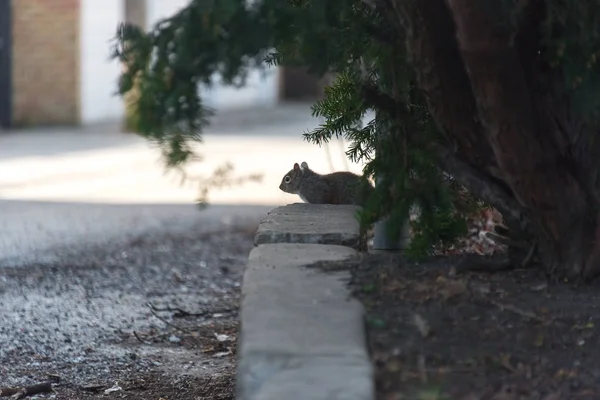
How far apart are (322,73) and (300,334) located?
83 centimetres

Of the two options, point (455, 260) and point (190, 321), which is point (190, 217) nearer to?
point (190, 321)

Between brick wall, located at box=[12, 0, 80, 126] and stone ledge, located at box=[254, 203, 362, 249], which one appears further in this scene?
brick wall, located at box=[12, 0, 80, 126]

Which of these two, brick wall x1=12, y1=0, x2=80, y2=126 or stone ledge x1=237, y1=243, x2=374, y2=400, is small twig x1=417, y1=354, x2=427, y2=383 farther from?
brick wall x1=12, y1=0, x2=80, y2=126

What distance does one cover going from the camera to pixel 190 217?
1041 centimetres

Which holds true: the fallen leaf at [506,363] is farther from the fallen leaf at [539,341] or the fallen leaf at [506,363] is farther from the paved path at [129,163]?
the paved path at [129,163]

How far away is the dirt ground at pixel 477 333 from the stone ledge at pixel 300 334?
0.09 m

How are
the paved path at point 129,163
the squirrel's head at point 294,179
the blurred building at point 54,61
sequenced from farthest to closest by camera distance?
the blurred building at point 54,61, the paved path at point 129,163, the squirrel's head at point 294,179

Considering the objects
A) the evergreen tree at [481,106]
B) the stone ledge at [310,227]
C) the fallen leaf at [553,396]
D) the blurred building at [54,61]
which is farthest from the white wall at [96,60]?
the fallen leaf at [553,396]

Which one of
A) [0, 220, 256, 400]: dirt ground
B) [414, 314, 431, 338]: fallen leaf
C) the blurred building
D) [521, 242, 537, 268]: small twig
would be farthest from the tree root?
Result: the blurred building

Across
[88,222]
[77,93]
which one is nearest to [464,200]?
[88,222]

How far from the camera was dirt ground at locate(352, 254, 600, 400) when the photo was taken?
308 centimetres

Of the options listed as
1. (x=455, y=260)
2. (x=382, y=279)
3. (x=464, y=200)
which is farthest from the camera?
(x=464, y=200)

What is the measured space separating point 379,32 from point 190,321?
2902mm

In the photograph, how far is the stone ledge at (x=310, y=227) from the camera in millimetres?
4426
